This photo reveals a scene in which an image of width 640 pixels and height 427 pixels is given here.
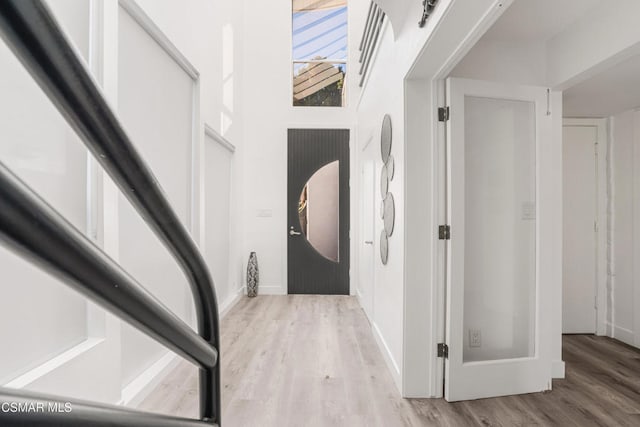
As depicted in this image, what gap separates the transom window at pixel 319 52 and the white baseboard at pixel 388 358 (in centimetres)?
339

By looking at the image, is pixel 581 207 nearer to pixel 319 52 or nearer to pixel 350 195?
pixel 350 195

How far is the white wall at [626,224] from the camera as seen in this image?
3.29 m

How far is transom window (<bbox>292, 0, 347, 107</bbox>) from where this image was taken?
17.1 ft

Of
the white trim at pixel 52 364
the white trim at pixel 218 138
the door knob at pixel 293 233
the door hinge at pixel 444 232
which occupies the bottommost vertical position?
the white trim at pixel 52 364

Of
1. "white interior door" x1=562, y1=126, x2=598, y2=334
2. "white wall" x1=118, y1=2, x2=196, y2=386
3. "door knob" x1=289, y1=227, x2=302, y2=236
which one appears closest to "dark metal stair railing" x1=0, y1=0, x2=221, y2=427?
"white wall" x1=118, y1=2, x2=196, y2=386

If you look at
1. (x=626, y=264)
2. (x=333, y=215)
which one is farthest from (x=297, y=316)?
(x=626, y=264)

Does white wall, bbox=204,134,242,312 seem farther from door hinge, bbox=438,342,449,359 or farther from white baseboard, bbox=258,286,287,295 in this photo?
door hinge, bbox=438,342,449,359

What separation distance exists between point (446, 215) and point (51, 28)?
2.21 m

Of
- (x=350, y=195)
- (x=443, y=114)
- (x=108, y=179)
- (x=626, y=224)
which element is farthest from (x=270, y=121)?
(x=626, y=224)

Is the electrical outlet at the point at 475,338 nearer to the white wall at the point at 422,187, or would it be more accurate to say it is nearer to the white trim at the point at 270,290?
the white wall at the point at 422,187

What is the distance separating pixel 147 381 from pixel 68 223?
238cm

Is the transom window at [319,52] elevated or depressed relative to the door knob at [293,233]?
elevated

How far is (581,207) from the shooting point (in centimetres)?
348

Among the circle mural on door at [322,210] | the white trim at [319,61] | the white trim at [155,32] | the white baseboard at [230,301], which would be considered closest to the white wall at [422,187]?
the white trim at [155,32]
